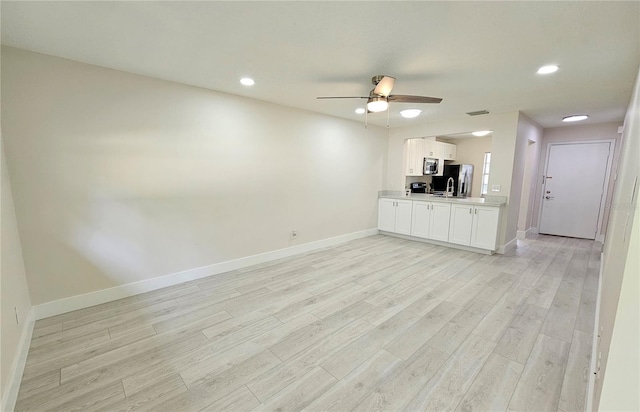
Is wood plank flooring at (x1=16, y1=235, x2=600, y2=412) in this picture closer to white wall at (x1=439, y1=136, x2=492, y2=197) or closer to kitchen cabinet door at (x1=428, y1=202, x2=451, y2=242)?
kitchen cabinet door at (x1=428, y1=202, x2=451, y2=242)

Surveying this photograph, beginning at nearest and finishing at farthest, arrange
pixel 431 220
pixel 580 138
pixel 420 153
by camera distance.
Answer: pixel 431 220
pixel 580 138
pixel 420 153

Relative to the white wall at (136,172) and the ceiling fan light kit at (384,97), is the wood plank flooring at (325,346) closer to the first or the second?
the white wall at (136,172)

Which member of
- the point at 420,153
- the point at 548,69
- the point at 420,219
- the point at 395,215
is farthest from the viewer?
the point at 420,153

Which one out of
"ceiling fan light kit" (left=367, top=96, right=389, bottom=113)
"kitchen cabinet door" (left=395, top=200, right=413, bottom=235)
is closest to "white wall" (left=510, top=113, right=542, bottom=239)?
"kitchen cabinet door" (left=395, top=200, right=413, bottom=235)

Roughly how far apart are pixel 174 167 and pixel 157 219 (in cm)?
64

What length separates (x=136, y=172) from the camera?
2900mm

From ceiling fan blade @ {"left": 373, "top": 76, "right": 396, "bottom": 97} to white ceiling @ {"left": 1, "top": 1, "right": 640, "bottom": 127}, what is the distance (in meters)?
0.10

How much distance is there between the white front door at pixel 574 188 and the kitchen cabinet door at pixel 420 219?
3.23 m

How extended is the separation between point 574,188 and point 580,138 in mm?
1055

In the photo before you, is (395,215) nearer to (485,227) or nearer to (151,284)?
(485,227)

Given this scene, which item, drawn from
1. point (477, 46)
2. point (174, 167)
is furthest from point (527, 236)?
point (174, 167)

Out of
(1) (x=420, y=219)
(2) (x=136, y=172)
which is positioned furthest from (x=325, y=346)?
(1) (x=420, y=219)

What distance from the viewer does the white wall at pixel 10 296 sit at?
1654mm

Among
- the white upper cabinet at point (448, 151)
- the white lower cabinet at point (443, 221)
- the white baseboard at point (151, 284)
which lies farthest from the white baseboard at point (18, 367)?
the white upper cabinet at point (448, 151)
